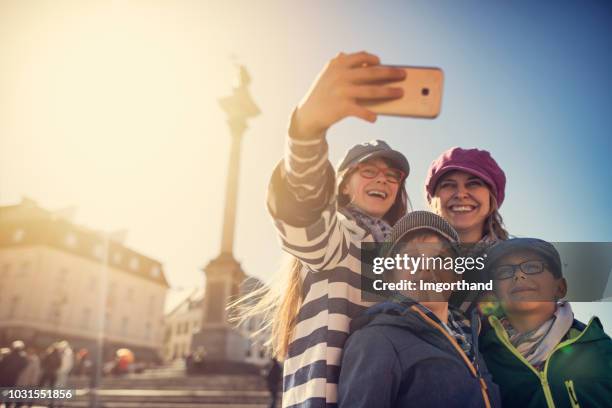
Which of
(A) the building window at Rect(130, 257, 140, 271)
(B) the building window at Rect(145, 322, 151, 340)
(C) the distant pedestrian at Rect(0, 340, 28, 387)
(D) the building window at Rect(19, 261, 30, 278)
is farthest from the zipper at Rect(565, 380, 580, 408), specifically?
(B) the building window at Rect(145, 322, 151, 340)

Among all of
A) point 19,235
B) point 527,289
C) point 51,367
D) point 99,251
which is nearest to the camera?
point 527,289

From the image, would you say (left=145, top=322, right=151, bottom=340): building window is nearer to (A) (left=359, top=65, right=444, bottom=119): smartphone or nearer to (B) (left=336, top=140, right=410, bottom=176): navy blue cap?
(B) (left=336, top=140, right=410, bottom=176): navy blue cap

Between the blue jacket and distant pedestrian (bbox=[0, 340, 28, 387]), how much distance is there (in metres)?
11.6

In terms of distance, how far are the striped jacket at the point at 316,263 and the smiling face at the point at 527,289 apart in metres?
0.69

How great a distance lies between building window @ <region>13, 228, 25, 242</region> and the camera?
3909 cm

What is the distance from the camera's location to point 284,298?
2125mm

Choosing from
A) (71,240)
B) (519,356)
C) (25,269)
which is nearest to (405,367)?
(519,356)

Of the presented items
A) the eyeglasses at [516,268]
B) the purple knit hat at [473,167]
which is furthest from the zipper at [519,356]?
the purple knit hat at [473,167]

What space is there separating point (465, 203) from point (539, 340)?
77 centimetres

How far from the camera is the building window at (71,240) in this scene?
1623 inches

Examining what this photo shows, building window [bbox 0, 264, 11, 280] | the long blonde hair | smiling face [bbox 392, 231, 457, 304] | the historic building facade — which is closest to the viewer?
smiling face [bbox 392, 231, 457, 304]

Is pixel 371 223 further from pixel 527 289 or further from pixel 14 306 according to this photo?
pixel 14 306

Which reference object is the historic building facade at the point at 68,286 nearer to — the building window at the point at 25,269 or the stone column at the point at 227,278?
the building window at the point at 25,269

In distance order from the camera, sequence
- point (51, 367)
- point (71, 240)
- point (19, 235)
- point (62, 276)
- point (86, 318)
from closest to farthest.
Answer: point (51, 367) → point (19, 235) → point (62, 276) → point (71, 240) → point (86, 318)
